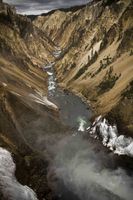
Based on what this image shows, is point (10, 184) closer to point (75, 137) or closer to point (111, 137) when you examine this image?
point (75, 137)

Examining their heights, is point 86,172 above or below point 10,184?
below

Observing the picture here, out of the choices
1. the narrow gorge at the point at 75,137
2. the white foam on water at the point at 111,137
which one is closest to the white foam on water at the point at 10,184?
the narrow gorge at the point at 75,137

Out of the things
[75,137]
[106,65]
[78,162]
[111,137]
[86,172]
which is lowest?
[106,65]

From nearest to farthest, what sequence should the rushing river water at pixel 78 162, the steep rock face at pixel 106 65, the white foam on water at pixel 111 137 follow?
the rushing river water at pixel 78 162, the white foam on water at pixel 111 137, the steep rock face at pixel 106 65

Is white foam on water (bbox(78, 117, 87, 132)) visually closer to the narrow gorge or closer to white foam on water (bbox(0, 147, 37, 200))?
the narrow gorge

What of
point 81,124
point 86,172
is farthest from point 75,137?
point 86,172

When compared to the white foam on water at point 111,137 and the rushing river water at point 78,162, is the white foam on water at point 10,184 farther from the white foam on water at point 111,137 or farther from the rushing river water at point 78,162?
the white foam on water at point 111,137

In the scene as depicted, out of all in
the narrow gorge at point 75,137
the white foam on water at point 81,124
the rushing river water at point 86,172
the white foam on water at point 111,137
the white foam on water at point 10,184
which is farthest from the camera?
the white foam on water at point 81,124
